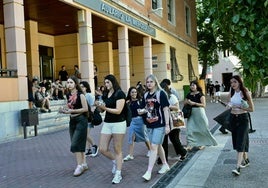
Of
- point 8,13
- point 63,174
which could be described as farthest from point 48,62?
point 63,174

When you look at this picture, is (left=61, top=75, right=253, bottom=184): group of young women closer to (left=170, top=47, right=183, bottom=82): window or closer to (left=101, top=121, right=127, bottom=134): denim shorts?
(left=101, top=121, right=127, bottom=134): denim shorts

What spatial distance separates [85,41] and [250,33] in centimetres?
1207

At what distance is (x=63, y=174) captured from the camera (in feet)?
21.9

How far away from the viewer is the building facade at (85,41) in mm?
11414

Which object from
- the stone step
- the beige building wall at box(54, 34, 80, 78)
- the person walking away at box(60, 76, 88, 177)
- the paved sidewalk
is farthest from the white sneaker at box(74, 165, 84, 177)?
the beige building wall at box(54, 34, 80, 78)

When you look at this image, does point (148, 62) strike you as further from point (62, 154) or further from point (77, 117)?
point (77, 117)

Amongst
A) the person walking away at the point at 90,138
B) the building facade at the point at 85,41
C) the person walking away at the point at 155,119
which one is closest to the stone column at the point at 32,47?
the building facade at the point at 85,41

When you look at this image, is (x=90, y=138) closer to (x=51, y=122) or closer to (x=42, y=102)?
(x=51, y=122)

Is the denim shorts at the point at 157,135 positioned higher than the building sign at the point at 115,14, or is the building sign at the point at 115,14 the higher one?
the building sign at the point at 115,14

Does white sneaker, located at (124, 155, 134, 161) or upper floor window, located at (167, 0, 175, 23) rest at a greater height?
upper floor window, located at (167, 0, 175, 23)

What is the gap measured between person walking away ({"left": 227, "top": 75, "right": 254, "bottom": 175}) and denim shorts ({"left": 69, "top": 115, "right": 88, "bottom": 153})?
2.60m

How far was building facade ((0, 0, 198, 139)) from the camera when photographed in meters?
11.4

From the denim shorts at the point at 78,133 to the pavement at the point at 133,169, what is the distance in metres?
0.53

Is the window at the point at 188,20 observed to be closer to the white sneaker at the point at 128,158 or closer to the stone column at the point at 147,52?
the stone column at the point at 147,52
